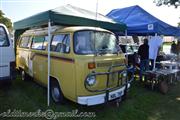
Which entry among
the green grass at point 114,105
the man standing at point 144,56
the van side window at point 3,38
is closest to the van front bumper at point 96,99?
the green grass at point 114,105

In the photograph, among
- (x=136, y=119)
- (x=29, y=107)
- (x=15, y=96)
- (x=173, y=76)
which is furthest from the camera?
(x=173, y=76)

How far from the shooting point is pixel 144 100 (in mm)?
7012

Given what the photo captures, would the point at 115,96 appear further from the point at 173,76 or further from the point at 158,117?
the point at 173,76

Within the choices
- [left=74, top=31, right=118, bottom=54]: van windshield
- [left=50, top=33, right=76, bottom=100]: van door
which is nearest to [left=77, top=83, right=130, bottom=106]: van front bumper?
[left=50, top=33, right=76, bottom=100]: van door

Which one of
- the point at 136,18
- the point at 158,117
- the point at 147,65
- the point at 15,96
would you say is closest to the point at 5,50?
the point at 15,96

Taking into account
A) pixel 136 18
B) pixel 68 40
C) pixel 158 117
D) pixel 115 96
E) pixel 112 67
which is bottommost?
pixel 158 117

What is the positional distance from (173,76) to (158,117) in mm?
4235

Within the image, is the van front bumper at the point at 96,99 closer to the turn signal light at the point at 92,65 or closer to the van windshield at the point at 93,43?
the turn signal light at the point at 92,65

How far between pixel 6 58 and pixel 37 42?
1.22m

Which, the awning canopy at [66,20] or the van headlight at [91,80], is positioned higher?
the awning canopy at [66,20]

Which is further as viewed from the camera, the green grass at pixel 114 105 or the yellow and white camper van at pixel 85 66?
the green grass at pixel 114 105

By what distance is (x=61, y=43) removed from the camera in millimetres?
5859

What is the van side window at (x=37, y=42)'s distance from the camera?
7.10 meters

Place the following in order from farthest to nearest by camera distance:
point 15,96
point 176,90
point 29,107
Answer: point 176,90 → point 15,96 → point 29,107
